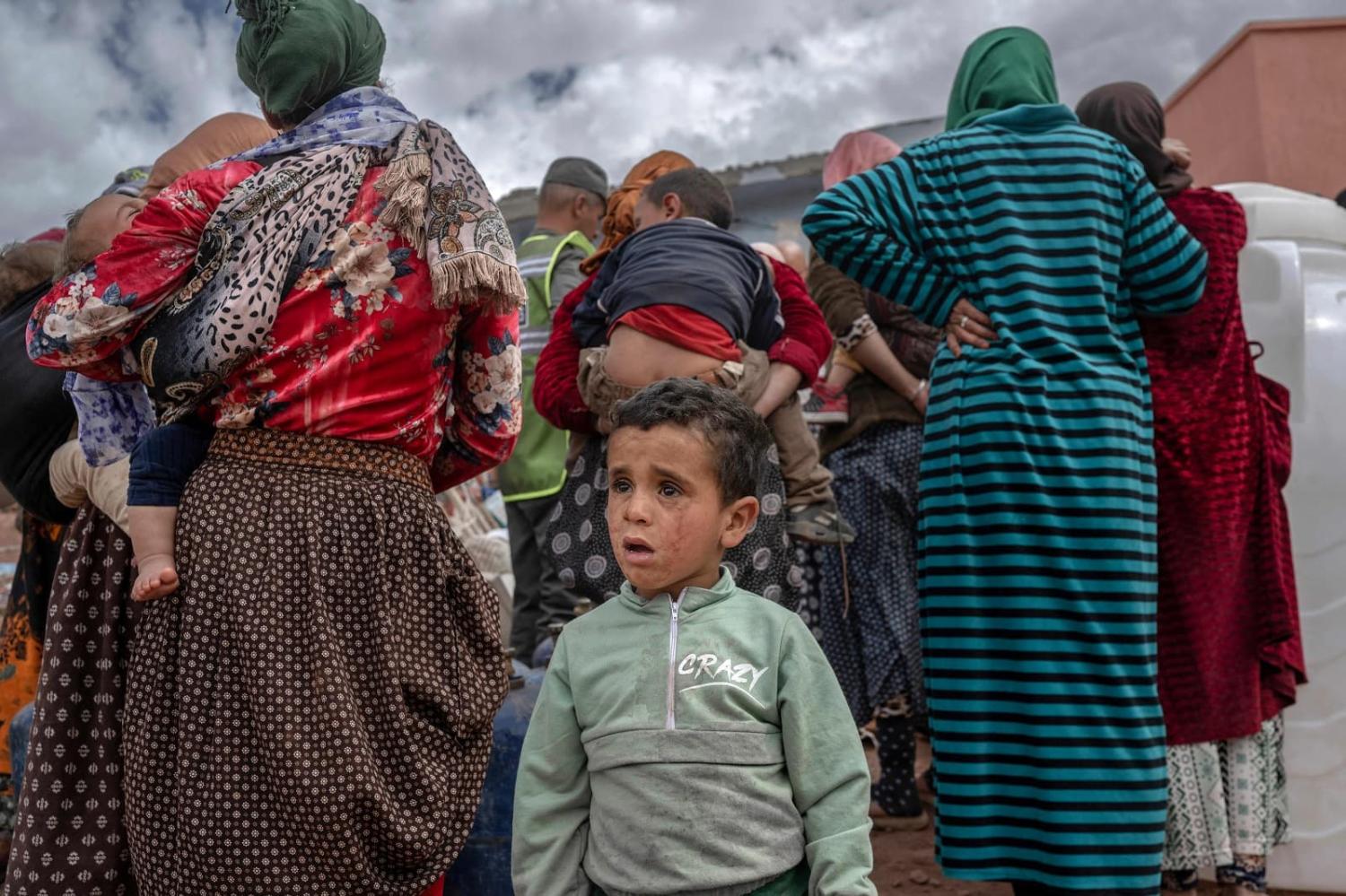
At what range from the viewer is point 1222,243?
3.12m

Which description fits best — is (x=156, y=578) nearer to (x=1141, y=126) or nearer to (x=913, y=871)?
(x=913, y=871)

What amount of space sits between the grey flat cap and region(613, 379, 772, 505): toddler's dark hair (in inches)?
126

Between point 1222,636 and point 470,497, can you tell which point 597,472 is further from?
point 470,497

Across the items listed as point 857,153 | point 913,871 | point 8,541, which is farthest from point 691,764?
point 8,541

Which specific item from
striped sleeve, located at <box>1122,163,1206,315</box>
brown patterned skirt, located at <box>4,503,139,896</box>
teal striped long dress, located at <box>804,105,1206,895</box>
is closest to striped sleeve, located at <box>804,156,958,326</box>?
teal striped long dress, located at <box>804,105,1206,895</box>

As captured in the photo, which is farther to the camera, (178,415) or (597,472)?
(597,472)

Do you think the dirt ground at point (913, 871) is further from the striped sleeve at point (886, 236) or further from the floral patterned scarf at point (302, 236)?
the floral patterned scarf at point (302, 236)

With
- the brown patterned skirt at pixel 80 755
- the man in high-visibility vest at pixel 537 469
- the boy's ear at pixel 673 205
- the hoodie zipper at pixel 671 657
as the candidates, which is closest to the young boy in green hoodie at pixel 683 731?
the hoodie zipper at pixel 671 657

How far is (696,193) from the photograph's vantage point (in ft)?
10.4

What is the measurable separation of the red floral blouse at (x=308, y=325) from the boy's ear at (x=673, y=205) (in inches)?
40.2

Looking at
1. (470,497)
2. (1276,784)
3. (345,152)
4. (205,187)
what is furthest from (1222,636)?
(470,497)

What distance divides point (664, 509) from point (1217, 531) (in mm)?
1808

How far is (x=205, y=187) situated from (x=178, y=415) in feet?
1.40

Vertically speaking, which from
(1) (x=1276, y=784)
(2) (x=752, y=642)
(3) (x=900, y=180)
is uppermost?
(3) (x=900, y=180)
